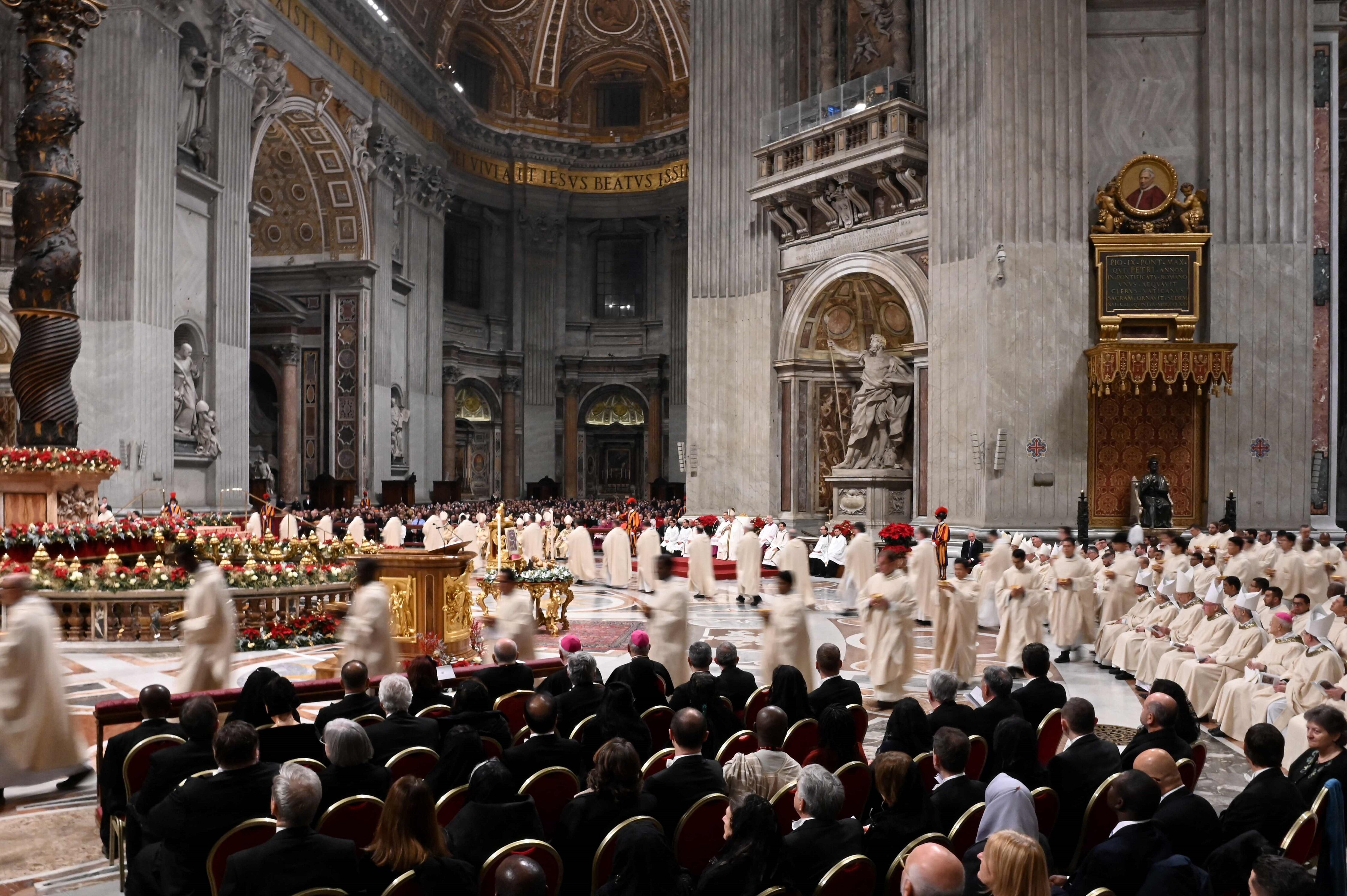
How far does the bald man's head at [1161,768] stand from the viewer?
13.3 ft

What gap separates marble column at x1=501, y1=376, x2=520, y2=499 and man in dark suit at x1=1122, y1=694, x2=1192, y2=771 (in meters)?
34.5

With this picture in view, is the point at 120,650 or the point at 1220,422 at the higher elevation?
the point at 1220,422

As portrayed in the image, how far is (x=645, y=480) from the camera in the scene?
130 ft

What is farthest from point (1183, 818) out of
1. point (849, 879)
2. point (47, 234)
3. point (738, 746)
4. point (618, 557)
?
point (47, 234)

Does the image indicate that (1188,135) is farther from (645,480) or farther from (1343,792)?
(645,480)

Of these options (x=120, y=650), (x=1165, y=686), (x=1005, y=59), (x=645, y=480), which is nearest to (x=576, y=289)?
(x=645, y=480)

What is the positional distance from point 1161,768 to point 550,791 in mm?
2458

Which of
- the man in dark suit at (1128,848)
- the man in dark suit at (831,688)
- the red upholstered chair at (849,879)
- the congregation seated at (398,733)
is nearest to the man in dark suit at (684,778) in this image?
the red upholstered chair at (849,879)

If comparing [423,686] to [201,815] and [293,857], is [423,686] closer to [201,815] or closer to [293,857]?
[201,815]

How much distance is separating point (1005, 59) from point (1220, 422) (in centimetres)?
711

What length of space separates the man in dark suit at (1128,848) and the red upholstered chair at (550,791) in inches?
77.8

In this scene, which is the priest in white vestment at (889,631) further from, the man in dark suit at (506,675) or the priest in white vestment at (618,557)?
the priest in white vestment at (618,557)

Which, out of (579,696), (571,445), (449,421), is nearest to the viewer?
(579,696)

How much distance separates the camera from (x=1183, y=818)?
392 cm
